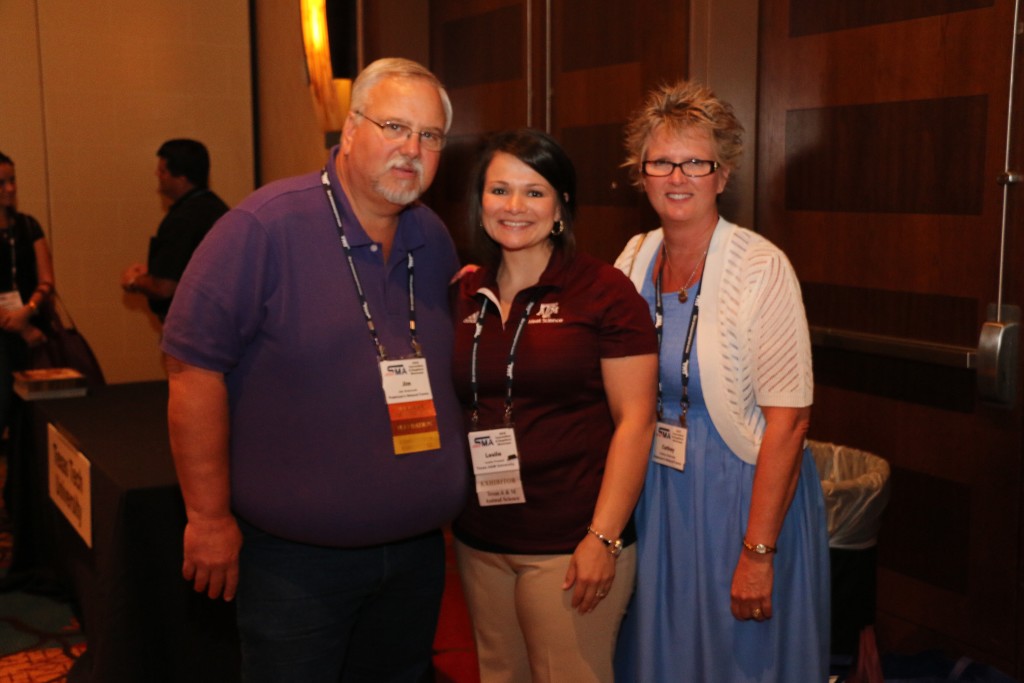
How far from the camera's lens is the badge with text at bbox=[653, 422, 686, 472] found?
1.85m

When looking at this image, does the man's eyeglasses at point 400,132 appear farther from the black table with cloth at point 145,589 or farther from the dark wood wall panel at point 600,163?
the dark wood wall panel at point 600,163

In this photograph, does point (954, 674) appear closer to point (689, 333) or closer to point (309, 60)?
point (689, 333)

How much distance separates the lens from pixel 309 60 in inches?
193

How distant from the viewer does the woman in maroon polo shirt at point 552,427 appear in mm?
1724

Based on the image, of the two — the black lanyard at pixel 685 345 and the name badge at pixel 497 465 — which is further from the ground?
the black lanyard at pixel 685 345

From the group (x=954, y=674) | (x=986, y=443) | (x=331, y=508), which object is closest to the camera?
(x=331, y=508)

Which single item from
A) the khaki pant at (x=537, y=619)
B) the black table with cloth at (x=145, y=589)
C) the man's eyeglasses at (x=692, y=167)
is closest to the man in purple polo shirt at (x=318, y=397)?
the khaki pant at (x=537, y=619)

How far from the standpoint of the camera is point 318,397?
5.54 feet

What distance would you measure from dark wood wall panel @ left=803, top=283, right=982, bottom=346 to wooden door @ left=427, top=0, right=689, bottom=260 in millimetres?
690

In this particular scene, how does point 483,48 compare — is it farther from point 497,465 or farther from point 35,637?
point 497,465

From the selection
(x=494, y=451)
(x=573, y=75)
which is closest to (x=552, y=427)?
(x=494, y=451)

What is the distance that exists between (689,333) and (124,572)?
1.43m

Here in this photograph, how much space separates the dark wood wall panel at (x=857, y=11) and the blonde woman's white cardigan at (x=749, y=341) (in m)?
1.09

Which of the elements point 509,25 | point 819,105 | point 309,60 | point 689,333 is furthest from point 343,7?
point 689,333
